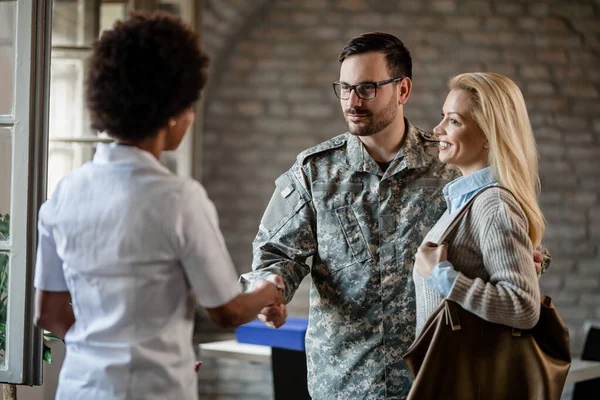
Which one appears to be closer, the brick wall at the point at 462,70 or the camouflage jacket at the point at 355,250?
the camouflage jacket at the point at 355,250

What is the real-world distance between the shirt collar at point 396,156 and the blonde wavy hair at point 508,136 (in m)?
0.43

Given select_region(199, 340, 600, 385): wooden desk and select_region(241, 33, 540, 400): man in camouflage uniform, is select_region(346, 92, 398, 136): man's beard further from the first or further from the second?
select_region(199, 340, 600, 385): wooden desk

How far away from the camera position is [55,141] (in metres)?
3.62

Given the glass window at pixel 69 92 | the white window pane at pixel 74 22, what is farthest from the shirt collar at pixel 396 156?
the white window pane at pixel 74 22

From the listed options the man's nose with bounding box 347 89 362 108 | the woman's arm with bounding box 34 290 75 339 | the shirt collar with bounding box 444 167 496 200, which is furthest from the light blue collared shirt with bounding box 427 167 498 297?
the woman's arm with bounding box 34 290 75 339

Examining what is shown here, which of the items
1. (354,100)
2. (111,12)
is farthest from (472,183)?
(111,12)

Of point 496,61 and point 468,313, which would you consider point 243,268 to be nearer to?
point 496,61

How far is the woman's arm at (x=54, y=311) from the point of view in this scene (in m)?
1.63

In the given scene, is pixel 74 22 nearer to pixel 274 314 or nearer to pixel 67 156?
pixel 67 156

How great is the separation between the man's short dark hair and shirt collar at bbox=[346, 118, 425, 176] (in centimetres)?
20

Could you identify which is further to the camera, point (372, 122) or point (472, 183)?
point (372, 122)

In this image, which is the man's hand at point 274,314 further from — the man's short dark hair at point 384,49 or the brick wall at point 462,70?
the brick wall at point 462,70

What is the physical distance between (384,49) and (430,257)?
85cm

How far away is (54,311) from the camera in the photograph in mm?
1645
